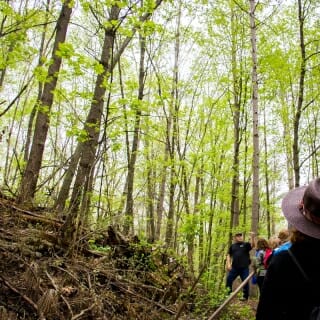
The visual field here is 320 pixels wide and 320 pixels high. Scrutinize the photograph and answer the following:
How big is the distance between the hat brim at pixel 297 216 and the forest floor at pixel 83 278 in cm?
180

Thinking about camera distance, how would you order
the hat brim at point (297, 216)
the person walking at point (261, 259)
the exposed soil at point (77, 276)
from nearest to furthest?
the hat brim at point (297, 216), the exposed soil at point (77, 276), the person walking at point (261, 259)

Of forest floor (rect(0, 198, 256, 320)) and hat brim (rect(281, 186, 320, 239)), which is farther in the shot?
forest floor (rect(0, 198, 256, 320))

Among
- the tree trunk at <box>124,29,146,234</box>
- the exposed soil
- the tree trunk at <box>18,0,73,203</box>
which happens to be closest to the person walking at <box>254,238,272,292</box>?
the exposed soil

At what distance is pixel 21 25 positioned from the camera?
7.50 meters

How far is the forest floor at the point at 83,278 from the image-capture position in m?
3.80

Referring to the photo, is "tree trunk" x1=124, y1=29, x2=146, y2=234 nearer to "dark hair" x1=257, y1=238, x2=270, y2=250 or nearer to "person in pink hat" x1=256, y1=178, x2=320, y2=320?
"dark hair" x1=257, y1=238, x2=270, y2=250

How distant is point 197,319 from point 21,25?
6.78 metres

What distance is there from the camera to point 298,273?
1.61 meters

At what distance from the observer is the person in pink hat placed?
1593 millimetres

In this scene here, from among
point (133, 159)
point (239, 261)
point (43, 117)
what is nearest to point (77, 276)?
point (43, 117)

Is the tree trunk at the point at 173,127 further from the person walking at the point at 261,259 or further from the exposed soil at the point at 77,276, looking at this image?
the exposed soil at the point at 77,276

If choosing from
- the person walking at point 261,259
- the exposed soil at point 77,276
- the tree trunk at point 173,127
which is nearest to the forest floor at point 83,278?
the exposed soil at point 77,276

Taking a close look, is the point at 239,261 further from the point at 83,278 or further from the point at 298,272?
the point at 298,272

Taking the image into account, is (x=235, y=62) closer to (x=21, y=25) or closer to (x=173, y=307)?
(x=21, y=25)
